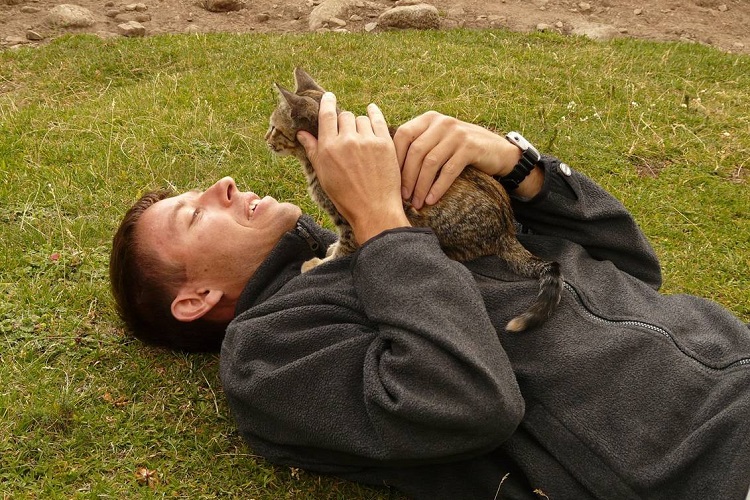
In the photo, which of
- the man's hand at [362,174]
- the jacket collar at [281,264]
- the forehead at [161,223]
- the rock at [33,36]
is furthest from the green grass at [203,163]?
the man's hand at [362,174]

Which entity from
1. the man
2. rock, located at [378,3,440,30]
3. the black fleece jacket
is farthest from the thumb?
rock, located at [378,3,440,30]

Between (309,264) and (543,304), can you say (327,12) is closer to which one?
(309,264)

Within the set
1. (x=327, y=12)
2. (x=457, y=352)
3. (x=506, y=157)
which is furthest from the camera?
(x=327, y=12)

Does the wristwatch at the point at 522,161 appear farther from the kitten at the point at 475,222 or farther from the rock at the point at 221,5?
the rock at the point at 221,5

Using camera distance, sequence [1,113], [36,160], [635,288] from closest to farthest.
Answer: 1. [635,288]
2. [36,160]
3. [1,113]

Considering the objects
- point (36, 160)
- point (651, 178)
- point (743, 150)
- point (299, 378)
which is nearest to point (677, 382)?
point (299, 378)

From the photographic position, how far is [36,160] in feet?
17.0

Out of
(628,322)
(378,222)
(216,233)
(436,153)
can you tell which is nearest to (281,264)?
(216,233)

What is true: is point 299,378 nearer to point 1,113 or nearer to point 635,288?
Answer: point 635,288

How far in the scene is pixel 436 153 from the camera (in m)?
2.96

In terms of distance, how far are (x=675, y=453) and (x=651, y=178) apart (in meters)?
3.41

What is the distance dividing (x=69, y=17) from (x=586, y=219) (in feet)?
28.0

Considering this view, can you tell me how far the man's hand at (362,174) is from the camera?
9.32ft

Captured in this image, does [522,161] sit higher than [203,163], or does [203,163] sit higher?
A: [522,161]
